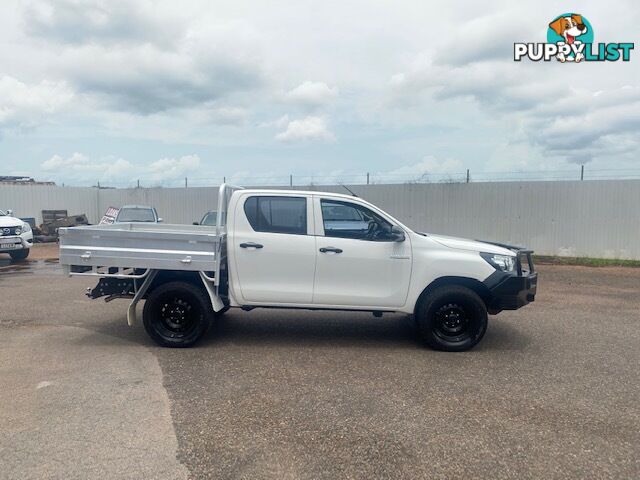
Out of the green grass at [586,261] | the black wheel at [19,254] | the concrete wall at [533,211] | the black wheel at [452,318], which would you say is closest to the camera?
the black wheel at [452,318]

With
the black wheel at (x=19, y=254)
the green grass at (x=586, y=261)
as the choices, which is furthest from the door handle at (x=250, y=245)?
the black wheel at (x=19, y=254)

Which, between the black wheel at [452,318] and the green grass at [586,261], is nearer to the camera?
the black wheel at [452,318]

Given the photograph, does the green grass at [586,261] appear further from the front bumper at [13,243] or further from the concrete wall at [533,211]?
the front bumper at [13,243]

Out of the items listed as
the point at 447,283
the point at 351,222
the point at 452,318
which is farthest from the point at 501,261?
the point at 351,222

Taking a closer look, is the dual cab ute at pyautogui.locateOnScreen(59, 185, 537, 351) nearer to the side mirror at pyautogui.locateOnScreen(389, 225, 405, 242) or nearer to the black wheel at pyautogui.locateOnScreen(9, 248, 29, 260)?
the side mirror at pyautogui.locateOnScreen(389, 225, 405, 242)

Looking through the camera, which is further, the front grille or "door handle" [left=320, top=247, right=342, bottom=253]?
the front grille

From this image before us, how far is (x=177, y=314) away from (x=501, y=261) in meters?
4.02

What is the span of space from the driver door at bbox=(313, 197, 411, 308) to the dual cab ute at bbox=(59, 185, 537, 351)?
12 mm

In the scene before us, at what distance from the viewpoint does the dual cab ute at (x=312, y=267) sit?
5.79 meters

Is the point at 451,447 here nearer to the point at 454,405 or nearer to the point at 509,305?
the point at 454,405

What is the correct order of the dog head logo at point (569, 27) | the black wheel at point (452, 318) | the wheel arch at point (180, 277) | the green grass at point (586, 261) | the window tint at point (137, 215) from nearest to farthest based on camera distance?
1. the black wheel at point (452, 318)
2. the wheel arch at point (180, 277)
3. the dog head logo at point (569, 27)
4. the green grass at point (586, 261)
5. the window tint at point (137, 215)

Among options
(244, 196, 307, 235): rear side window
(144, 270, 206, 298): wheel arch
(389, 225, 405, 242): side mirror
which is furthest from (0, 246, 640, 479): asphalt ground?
(244, 196, 307, 235): rear side window

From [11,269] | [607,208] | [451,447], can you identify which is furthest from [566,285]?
[11,269]

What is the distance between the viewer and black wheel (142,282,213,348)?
19.3 feet
